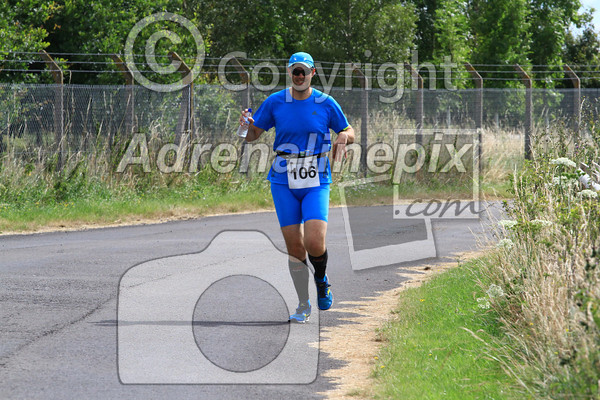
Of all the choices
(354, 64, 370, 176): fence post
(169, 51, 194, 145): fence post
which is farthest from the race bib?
(354, 64, 370, 176): fence post

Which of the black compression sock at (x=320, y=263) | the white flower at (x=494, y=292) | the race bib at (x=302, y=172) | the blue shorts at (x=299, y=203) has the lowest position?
the white flower at (x=494, y=292)

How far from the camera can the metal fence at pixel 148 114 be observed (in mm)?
17859

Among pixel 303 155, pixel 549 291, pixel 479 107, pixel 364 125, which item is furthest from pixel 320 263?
pixel 479 107

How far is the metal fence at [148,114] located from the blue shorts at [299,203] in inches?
361

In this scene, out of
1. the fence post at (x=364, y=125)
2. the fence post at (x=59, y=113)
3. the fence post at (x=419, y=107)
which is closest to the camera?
the fence post at (x=59, y=113)

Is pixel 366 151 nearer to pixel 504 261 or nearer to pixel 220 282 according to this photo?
pixel 220 282

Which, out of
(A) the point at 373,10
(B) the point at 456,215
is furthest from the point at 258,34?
(B) the point at 456,215

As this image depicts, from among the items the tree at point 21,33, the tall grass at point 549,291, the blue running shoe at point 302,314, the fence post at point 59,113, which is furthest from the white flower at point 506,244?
the tree at point 21,33

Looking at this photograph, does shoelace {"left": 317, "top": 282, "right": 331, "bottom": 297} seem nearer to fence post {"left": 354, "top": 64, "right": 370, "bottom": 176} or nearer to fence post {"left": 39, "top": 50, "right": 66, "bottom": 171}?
fence post {"left": 39, "top": 50, "right": 66, "bottom": 171}

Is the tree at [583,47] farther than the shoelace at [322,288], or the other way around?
the tree at [583,47]

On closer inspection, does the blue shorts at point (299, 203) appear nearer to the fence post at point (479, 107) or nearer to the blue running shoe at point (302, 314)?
the blue running shoe at point (302, 314)

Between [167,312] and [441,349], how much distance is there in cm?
260

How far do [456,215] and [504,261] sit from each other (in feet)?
32.1

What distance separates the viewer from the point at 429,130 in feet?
72.7
